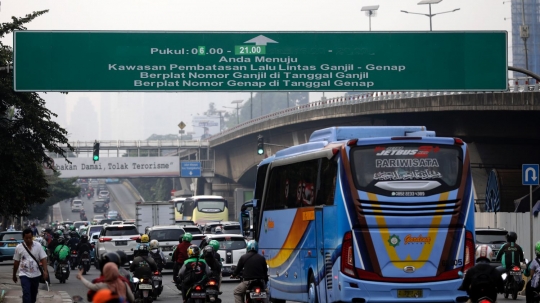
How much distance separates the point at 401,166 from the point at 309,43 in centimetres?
1171

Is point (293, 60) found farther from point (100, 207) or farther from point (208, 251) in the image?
point (100, 207)

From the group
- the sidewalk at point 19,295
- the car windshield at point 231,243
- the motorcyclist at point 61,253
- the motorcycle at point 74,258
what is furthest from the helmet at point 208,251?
the motorcycle at point 74,258

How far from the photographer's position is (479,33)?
88.8 ft

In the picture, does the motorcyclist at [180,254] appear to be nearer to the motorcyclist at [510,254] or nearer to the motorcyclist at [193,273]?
the motorcyclist at [193,273]

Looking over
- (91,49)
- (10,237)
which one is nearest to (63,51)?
(91,49)

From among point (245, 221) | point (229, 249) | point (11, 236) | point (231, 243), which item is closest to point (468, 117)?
point (231, 243)

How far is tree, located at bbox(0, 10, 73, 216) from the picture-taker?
2973 centimetres

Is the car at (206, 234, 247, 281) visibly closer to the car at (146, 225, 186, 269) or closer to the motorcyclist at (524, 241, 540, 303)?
the car at (146, 225, 186, 269)

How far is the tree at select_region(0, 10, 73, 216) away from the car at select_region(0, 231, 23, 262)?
13.2 m

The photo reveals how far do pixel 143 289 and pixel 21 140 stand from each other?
1443 centimetres

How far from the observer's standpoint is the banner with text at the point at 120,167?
117000 millimetres

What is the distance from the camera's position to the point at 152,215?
56.4m

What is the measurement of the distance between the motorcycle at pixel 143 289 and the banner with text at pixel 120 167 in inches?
3837

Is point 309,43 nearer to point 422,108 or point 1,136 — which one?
point 1,136
